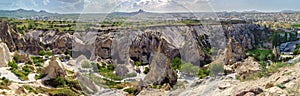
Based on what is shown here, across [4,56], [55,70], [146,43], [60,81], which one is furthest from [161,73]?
[146,43]

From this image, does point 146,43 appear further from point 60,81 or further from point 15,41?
point 60,81

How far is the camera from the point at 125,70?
20078 millimetres

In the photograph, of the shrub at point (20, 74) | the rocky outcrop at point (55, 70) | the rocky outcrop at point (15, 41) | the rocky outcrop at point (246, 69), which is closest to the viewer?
the rocky outcrop at point (246, 69)

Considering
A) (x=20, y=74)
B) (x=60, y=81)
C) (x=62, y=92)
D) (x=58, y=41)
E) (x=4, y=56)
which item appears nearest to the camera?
(x=62, y=92)

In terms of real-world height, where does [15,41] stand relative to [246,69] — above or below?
below

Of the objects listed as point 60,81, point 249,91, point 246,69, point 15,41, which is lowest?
point 60,81

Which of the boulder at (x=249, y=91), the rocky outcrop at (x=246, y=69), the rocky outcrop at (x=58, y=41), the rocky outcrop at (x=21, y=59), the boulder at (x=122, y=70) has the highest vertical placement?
the boulder at (x=249, y=91)

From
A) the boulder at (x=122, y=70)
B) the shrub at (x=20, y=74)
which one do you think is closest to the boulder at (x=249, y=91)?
the boulder at (x=122, y=70)

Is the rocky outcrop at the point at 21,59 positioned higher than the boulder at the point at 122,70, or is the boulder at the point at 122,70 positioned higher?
the boulder at the point at 122,70

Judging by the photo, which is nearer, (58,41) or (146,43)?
(146,43)

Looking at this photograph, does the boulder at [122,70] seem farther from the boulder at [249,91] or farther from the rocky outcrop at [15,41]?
the rocky outcrop at [15,41]

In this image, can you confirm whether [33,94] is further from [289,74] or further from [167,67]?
[289,74]

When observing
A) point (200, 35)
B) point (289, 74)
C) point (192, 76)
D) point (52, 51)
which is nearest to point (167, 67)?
point (192, 76)

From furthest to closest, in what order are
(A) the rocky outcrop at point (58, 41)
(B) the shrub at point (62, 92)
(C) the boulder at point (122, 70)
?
(A) the rocky outcrop at point (58, 41) → (C) the boulder at point (122, 70) → (B) the shrub at point (62, 92)
